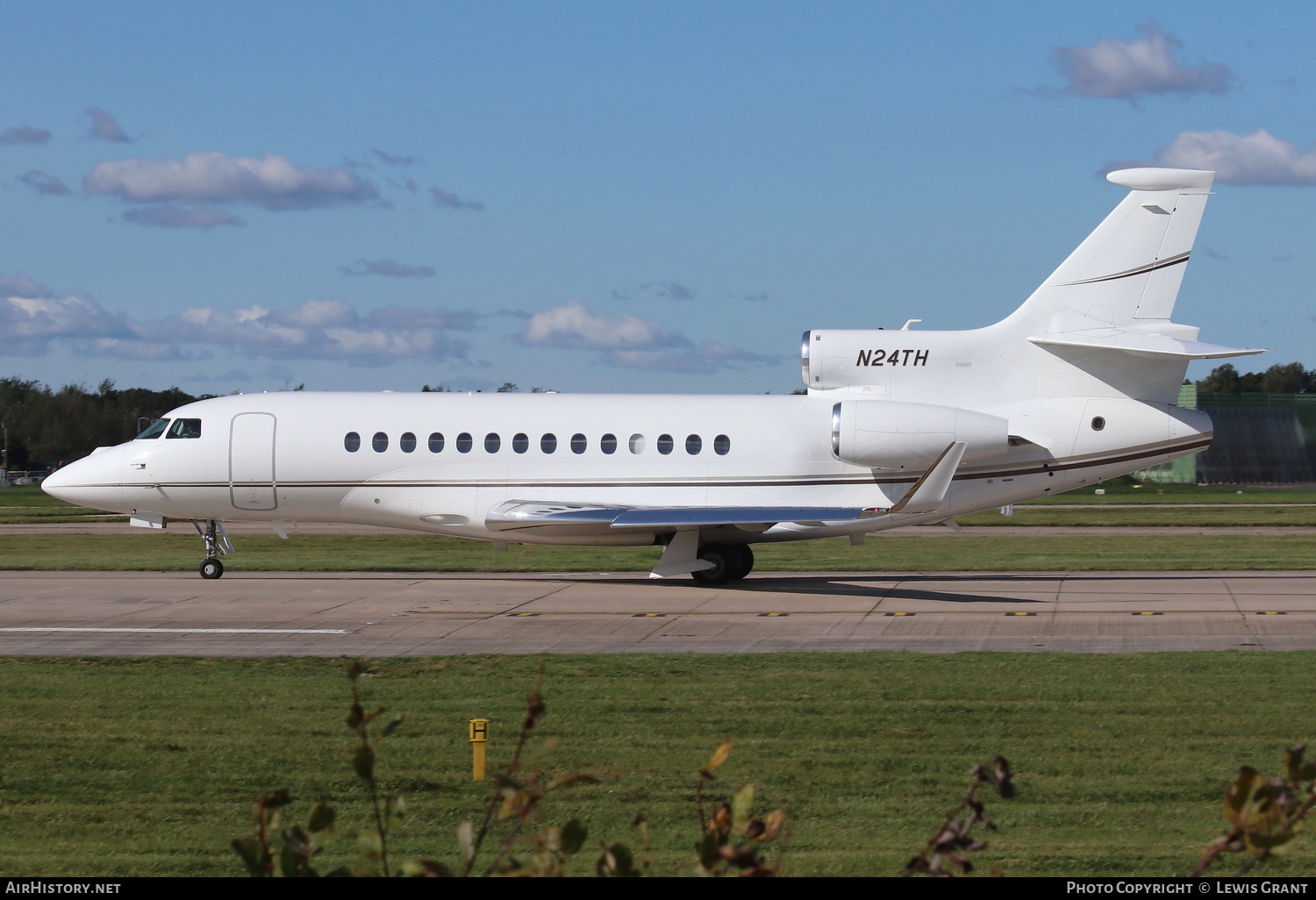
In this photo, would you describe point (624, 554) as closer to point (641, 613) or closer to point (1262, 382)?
point (641, 613)

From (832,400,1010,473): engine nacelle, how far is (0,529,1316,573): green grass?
4680 mm

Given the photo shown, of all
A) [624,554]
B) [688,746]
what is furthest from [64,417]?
[688,746]

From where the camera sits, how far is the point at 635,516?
22.2m

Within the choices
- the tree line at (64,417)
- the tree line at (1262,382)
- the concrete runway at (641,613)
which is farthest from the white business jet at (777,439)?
the tree line at (1262,382)

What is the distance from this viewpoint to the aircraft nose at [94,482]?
24.4 metres

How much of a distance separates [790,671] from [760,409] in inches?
427

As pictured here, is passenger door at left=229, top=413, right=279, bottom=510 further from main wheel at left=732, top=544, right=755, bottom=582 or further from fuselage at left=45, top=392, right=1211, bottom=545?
main wheel at left=732, top=544, right=755, bottom=582

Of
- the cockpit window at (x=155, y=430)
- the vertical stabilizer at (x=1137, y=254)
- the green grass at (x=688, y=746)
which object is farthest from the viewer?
the cockpit window at (x=155, y=430)

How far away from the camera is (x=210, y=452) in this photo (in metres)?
24.2

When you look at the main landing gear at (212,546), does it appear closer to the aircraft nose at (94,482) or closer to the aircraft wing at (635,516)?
the aircraft nose at (94,482)

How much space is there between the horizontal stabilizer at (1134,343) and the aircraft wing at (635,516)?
4925mm
